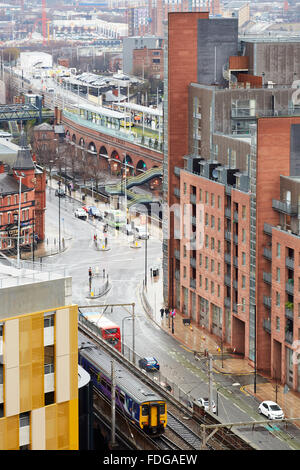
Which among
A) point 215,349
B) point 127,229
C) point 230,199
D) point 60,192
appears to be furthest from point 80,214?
point 215,349

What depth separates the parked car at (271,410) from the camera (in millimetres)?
77875

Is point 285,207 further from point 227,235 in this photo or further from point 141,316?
point 141,316

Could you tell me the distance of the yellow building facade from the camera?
5362 cm

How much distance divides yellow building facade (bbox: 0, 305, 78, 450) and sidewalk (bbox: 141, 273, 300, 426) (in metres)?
24.9

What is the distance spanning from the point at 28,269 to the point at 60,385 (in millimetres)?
5530

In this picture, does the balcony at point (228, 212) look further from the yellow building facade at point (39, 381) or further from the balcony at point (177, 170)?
the yellow building facade at point (39, 381)

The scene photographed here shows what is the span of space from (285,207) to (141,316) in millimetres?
21437

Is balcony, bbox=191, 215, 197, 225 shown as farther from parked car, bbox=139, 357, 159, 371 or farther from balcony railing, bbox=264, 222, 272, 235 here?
parked car, bbox=139, 357, 159, 371

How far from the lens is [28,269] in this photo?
57.3 m

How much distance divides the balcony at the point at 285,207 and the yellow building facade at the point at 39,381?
101 ft

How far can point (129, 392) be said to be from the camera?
70.9 metres

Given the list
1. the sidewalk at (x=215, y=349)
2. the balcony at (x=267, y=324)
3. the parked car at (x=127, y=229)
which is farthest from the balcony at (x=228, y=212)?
the parked car at (x=127, y=229)

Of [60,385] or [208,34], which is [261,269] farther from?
[60,385]
